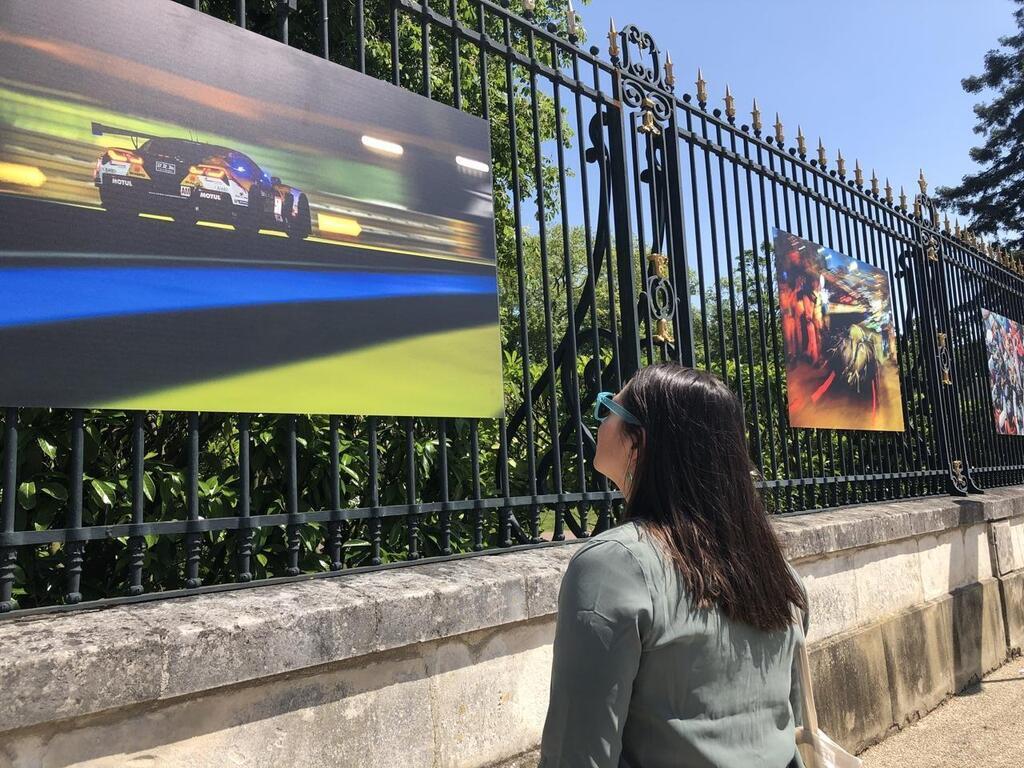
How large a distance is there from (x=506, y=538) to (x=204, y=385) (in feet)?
4.52

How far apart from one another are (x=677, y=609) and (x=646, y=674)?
0.12 metres

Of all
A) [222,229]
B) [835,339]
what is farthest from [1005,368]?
[222,229]

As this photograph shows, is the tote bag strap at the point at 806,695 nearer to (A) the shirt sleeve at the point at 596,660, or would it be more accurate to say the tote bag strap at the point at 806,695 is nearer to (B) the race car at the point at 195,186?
(A) the shirt sleeve at the point at 596,660

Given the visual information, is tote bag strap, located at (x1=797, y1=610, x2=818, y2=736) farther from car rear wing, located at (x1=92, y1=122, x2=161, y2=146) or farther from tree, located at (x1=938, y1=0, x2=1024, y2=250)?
tree, located at (x1=938, y1=0, x2=1024, y2=250)

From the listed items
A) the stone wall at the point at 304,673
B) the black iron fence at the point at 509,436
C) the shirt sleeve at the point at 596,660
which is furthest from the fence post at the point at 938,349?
the shirt sleeve at the point at 596,660

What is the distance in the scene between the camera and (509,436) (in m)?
3.81

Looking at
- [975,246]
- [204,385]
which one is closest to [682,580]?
[204,385]

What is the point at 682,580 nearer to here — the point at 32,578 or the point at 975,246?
the point at 32,578

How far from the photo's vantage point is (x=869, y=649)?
16.6 ft

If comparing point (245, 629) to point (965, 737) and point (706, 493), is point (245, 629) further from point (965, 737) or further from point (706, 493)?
point (965, 737)

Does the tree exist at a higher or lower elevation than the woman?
higher

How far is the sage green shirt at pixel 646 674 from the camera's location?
1384 millimetres

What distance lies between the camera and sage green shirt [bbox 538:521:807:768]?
1.38 meters

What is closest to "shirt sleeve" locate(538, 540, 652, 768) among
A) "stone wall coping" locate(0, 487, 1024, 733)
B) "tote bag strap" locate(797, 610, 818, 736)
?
"tote bag strap" locate(797, 610, 818, 736)
